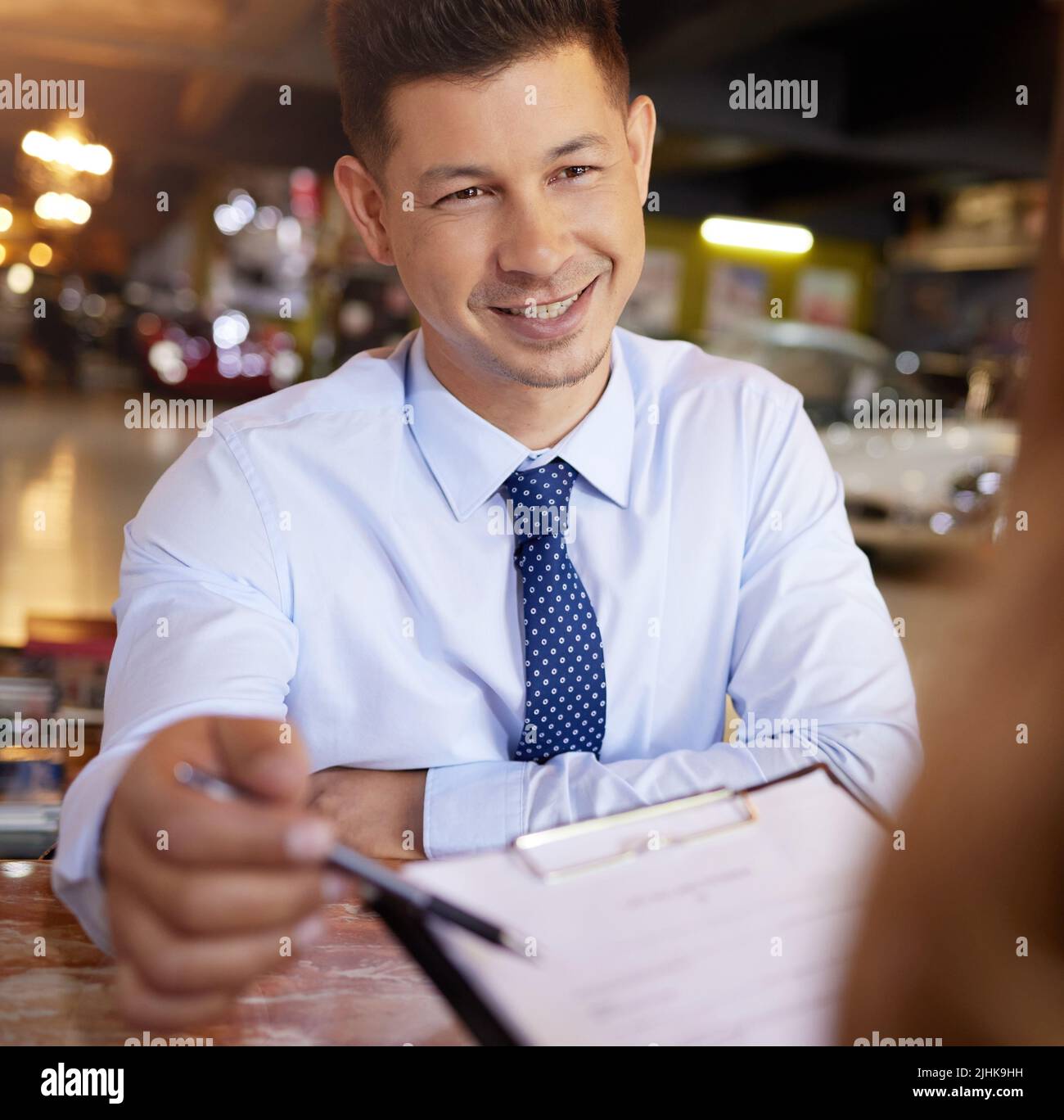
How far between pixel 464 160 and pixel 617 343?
46 centimetres

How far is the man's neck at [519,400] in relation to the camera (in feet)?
4.47

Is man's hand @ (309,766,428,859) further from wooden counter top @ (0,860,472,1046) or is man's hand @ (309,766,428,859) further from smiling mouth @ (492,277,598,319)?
smiling mouth @ (492,277,598,319)

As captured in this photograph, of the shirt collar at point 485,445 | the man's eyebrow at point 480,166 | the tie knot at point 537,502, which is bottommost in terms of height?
the tie knot at point 537,502

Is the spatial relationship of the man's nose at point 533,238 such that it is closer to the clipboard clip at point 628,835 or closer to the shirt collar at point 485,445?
the shirt collar at point 485,445

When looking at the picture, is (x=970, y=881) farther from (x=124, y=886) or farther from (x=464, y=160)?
(x=464, y=160)

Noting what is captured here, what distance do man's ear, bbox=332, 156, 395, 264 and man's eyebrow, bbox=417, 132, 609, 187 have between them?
0.60 ft

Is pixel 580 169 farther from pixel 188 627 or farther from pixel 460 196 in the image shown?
pixel 188 627

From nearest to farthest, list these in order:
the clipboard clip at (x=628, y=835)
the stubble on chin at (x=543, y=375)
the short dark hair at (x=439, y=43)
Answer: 1. the clipboard clip at (x=628, y=835)
2. the short dark hair at (x=439, y=43)
3. the stubble on chin at (x=543, y=375)

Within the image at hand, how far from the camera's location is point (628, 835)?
70cm

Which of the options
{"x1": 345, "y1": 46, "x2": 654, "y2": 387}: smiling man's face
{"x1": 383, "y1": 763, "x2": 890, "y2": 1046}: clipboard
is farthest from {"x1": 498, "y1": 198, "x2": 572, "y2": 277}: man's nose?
{"x1": 383, "y1": 763, "x2": 890, "y2": 1046}: clipboard

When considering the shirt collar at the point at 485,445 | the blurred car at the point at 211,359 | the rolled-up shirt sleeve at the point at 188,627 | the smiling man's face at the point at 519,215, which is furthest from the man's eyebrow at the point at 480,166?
the blurred car at the point at 211,359

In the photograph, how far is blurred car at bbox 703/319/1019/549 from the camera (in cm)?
573

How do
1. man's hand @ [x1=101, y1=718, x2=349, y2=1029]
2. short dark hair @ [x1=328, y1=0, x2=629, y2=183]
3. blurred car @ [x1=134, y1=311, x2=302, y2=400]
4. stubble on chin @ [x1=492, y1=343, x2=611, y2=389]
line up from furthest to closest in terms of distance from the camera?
blurred car @ [x1=134, y1=311, x2=302, y2=400]
stubble on chin @ [x1=492, y1=343, x2=611, y2=389]
short dark hair @ [x1=328, y1=0, x2=629, y2=183]
man's hand @ [x1=101, y1=718, x2=349, y2=1029]

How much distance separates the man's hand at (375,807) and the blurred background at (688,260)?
31 centimetres
